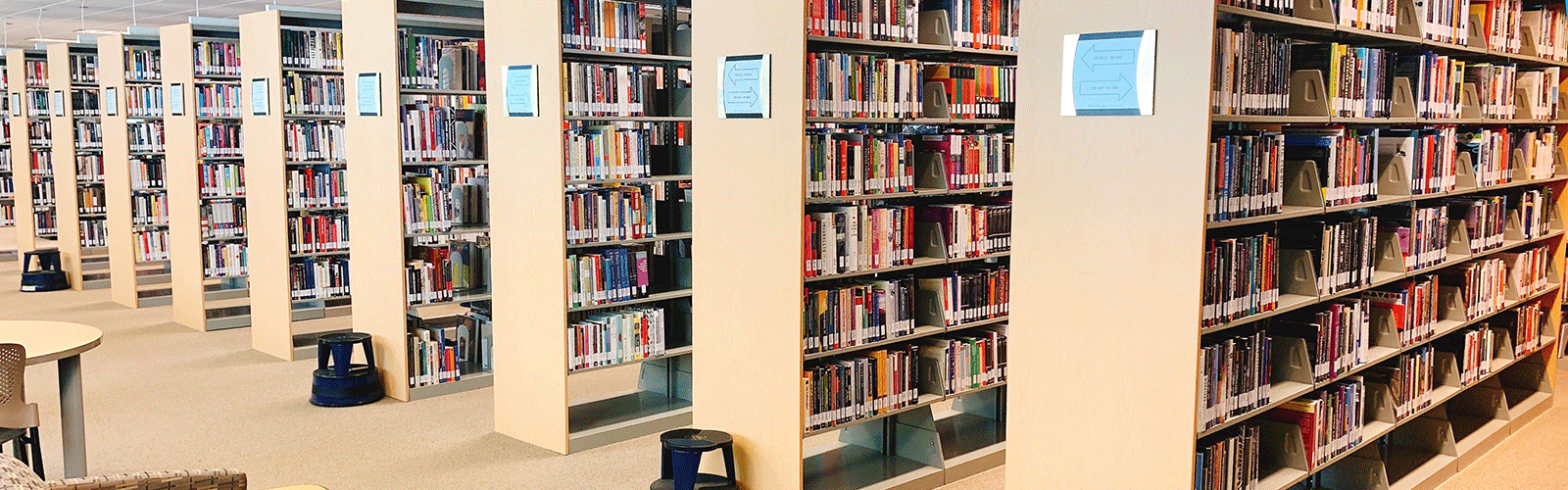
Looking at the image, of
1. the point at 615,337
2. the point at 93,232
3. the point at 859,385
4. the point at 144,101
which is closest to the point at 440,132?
the point at 615,337

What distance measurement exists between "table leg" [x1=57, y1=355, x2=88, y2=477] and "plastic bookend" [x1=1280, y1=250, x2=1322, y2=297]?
416 cm

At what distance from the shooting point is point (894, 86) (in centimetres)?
461

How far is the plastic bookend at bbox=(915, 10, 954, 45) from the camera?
4.84 meters

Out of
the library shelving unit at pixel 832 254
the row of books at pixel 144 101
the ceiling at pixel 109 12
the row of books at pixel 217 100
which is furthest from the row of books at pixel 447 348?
the ceiling at pixel 109 12

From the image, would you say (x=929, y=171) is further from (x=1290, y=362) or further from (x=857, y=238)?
(x=1290, y=362)

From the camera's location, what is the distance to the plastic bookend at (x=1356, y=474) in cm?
451

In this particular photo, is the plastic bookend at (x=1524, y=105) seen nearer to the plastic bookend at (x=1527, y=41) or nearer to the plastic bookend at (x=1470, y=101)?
the plastic bookend at (x=1527, y=41)

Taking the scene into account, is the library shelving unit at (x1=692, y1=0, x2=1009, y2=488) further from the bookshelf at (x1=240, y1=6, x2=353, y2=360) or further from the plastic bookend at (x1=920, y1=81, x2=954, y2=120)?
the bookshelf at (x1=240, y1=6, x2=353, y2=360)

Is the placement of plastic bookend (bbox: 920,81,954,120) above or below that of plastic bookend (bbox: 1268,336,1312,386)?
above

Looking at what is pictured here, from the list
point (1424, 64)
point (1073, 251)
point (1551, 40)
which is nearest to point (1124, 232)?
point (1073, 251)

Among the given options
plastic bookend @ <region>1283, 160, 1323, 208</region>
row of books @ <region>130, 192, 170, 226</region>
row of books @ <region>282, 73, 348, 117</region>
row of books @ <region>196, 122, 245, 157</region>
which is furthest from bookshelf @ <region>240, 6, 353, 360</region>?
plastic bookend @ <region>1283, 160, 1323, 208</region>

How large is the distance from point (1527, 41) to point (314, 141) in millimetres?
6702

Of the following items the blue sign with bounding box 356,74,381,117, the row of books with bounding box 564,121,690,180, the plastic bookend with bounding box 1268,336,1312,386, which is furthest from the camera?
the blue sign with bounding box 356,74,381,117

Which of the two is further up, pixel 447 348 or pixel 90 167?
pixel 90 167
